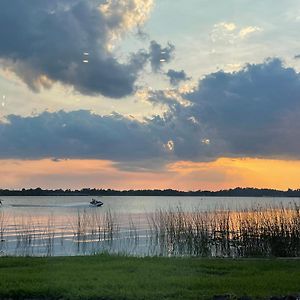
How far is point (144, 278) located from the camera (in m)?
10.4

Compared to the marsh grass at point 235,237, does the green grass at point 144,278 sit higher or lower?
lower

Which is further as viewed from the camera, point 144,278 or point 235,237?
point 235,237

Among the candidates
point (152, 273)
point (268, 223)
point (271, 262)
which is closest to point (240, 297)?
point (152, 273)

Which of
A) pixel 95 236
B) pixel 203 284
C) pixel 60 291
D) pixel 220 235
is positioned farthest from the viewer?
pixel 95 236

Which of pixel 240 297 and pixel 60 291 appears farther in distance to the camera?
pixel 60 291

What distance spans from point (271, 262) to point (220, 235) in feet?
20.8

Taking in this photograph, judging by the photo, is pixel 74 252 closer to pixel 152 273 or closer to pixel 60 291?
pixel 152 273

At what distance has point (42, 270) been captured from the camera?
1201 centimetres

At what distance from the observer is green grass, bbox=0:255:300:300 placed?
30.1ft

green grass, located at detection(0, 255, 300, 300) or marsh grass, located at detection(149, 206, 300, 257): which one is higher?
marsh grass, located at detection(149, 206, 300, 257)

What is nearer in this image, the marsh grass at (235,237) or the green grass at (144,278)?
the green grass at (144,278)

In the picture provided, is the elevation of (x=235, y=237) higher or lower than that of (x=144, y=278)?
higher

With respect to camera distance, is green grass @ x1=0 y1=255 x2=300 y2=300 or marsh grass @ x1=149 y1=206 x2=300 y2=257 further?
marsh grass @ x1=149 y1=206 x2=300 y2=257

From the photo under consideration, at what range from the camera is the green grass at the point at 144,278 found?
9.18 metres
